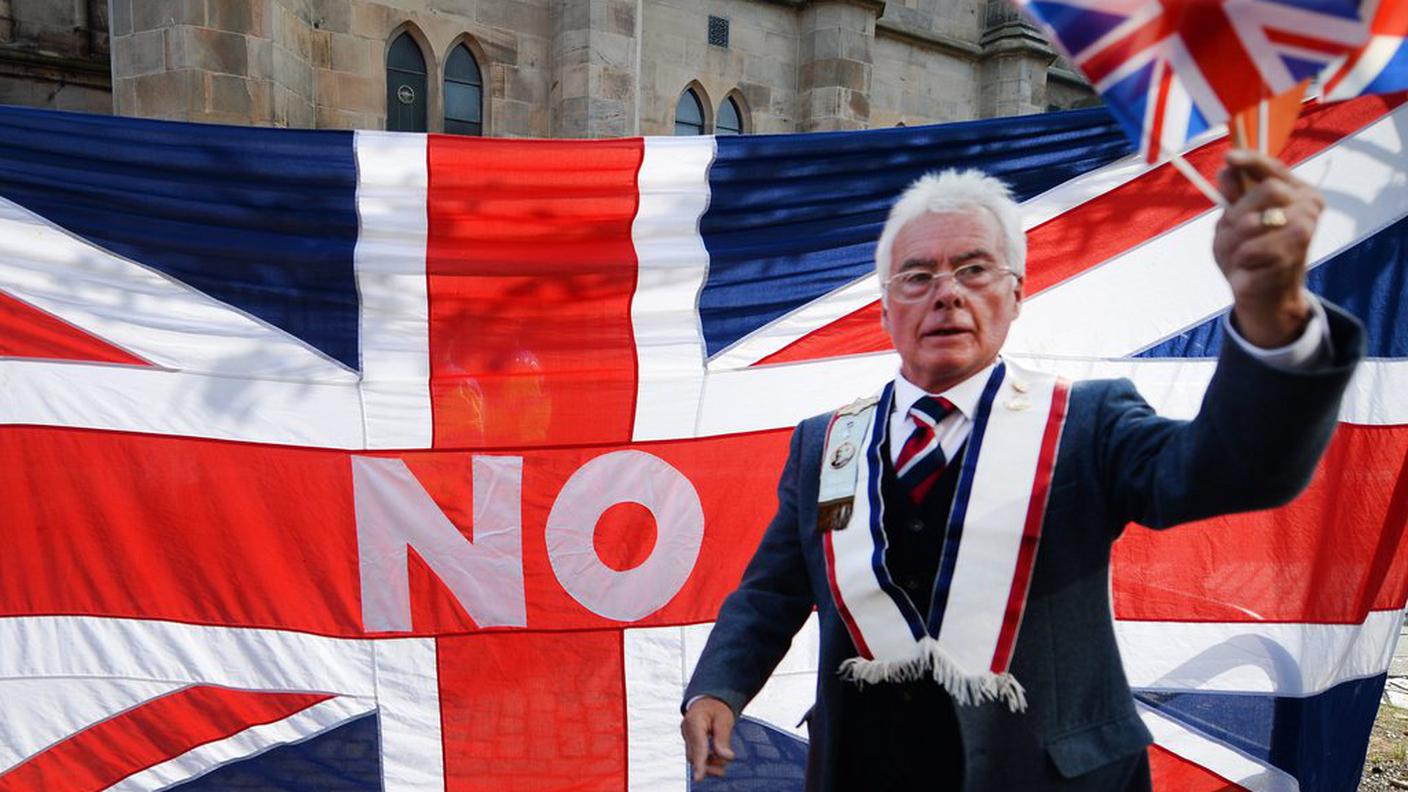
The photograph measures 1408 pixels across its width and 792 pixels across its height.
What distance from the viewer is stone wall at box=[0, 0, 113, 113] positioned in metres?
7.96

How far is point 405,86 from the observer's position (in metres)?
8.38

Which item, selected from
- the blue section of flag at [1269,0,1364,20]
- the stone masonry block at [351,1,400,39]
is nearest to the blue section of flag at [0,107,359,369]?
the blue section of flag at [1269,0,1364,20]

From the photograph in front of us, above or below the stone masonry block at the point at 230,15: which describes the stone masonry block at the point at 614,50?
above

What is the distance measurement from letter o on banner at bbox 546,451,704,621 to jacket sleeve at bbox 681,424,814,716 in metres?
1.01

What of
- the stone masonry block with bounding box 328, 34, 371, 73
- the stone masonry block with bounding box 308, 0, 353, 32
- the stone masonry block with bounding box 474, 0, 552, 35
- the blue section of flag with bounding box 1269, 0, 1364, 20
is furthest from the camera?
the stone masonry block with bounding box 474, 0, 552, 35

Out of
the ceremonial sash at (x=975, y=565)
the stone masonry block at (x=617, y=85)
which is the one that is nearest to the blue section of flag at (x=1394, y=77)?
the ceremonial sash at (x=975, y=565)

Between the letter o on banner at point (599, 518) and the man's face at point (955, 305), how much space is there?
4.52 feet

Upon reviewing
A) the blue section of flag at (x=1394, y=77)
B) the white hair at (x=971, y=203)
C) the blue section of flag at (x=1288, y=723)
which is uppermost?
the blue section of flag at (x=1394, y=77)

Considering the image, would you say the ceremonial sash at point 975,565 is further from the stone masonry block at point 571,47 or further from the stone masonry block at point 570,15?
the stone masonry block at point 570,15

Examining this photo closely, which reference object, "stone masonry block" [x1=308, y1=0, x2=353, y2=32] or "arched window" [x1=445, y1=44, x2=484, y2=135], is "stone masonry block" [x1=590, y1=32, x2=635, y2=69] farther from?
"stone masonry block" [x1=308, y1=0, x2=353, y2=32]

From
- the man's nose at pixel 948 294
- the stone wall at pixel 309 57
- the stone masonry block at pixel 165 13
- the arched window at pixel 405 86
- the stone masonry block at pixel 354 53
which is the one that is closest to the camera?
the man's nose at pixel 948 294

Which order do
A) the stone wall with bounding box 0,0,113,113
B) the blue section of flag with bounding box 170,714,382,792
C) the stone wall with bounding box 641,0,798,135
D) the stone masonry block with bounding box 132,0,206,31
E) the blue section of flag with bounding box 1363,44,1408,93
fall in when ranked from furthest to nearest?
the stone wall with bounding box 641,0,798,135
the stone wall with bounding box 0,0,113,113
the stone masonry block with bounding box 132,0,206,31
the blue section of flag with bounding box 170,714,382,792
the blue section of flag with bounding box 1363,44,1408,93

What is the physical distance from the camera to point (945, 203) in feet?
4.87

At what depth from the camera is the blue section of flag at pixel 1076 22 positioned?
Answer: 1077 mm
